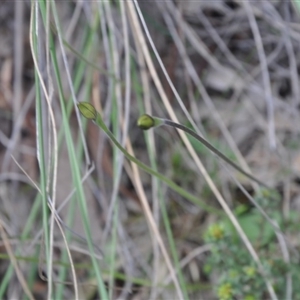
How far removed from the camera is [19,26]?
1249 mm

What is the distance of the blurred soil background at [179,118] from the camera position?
3.71 feet

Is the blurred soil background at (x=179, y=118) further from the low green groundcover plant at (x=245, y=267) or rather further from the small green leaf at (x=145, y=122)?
the small green leaf at (x=145, y=122)

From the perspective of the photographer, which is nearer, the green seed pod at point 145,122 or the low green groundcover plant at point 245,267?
the green seed pod at point 145,122

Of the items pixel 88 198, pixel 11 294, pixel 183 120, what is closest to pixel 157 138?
pixel 183 120

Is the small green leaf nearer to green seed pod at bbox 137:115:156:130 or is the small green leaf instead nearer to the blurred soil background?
green seed pod at bbox 137:115:156:130

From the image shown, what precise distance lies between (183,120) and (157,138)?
76 mm

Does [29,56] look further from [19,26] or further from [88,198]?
[88,198]

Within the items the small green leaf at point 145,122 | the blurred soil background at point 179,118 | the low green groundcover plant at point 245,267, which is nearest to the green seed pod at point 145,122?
the small green leaf at point 145,122

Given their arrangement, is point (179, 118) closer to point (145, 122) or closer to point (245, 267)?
point (245, 267)

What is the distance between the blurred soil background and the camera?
3.71 feet

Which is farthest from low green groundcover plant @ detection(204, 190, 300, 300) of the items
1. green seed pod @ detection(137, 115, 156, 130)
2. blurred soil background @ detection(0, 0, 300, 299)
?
green seed pod @ detection(137, 115, 156, 130)

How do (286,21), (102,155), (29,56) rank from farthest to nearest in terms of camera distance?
(29,56) → (102,155) → (286,21)

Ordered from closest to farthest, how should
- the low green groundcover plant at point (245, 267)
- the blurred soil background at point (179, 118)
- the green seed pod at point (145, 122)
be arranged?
the green seed pod at point (145, 122), the low green groundcover plant at point (245, 267), the blurred soil background at point (179, 118)

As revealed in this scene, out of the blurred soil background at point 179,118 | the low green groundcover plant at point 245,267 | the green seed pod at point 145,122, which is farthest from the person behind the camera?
the blurred soil background at point 179,118
